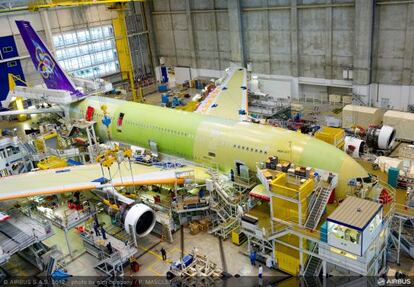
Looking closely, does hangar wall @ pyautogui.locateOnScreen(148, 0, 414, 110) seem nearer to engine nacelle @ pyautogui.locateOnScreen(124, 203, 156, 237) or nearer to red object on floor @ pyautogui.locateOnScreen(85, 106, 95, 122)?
red object on floor @ pyautogui.locateOnScreen(85, 106, 95, 122)

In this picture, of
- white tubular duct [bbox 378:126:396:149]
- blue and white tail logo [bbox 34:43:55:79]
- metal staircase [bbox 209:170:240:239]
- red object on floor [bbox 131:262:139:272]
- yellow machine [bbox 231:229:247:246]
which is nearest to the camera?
red object on floor [bbox 131:262:139:272]

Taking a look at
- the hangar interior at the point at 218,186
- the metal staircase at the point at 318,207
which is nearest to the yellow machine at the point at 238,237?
the hangar interior at the point at 218,186

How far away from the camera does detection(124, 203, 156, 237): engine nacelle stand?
2339 cm

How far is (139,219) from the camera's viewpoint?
Result: 23.9 meters

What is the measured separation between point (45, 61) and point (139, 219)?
873 inches

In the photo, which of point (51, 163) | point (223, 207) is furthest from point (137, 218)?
point (51, 163)

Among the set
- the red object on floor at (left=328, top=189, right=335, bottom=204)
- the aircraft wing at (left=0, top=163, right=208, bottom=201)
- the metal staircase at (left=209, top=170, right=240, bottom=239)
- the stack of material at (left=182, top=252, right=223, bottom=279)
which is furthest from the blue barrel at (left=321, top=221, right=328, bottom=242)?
the aircraft wing at (left=0, top=163, right=208, bottom=201)

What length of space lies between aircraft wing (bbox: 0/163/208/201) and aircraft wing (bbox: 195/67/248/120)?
907cm

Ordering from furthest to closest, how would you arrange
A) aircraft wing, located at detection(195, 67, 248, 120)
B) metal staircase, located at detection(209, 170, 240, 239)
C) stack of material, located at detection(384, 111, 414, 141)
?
aircraft wing, located at detection(195, 67, 248, 120) < stack of material, located at detection(384, 111, 414, 141) < metal staircase, located at detection(209, 170, 240, 239)

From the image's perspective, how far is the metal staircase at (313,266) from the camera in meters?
21.5

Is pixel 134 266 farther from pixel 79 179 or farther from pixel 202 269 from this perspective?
pixel 79 179

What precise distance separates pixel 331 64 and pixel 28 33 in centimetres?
3115

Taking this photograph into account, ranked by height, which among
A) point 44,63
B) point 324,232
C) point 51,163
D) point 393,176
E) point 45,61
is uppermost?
point 45,61

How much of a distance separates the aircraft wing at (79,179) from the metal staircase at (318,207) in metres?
8.04
